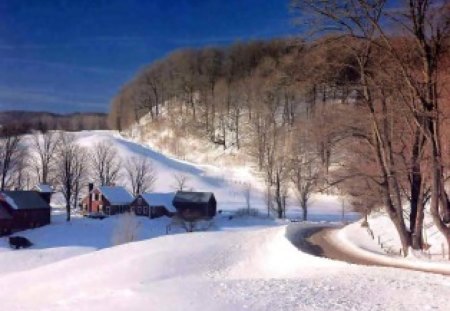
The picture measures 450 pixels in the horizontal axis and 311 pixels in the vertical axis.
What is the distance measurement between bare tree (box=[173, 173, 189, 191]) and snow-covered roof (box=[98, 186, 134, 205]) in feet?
34.6

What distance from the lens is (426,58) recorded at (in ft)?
48.0

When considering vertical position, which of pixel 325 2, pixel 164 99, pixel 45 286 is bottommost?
pixel 45 286

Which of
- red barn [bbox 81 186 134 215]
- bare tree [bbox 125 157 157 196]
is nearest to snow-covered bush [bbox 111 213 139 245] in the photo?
red barn [bbox 81 186 134 215]

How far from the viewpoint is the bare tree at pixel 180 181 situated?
74.2 metres

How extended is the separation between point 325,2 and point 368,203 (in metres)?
19.6

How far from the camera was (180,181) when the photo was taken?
3000 inches

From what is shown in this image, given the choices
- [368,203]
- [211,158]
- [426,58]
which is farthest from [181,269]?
[211,158]

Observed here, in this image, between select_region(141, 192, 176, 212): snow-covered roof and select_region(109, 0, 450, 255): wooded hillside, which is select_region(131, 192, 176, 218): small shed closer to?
select_region(141, 192, 176, 212): snow-covered roof

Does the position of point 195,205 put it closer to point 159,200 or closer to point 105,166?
Result: point 159,200

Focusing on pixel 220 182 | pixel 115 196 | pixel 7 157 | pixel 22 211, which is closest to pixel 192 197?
pixel 115 196

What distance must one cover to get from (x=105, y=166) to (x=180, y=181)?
40.0 feet

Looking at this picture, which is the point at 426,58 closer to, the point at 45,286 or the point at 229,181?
the point at 45,286

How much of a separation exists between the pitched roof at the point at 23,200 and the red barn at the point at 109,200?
9291mm

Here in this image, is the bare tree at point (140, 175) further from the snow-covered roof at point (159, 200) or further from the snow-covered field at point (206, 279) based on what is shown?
the snow-covered field at point (206, 279)
